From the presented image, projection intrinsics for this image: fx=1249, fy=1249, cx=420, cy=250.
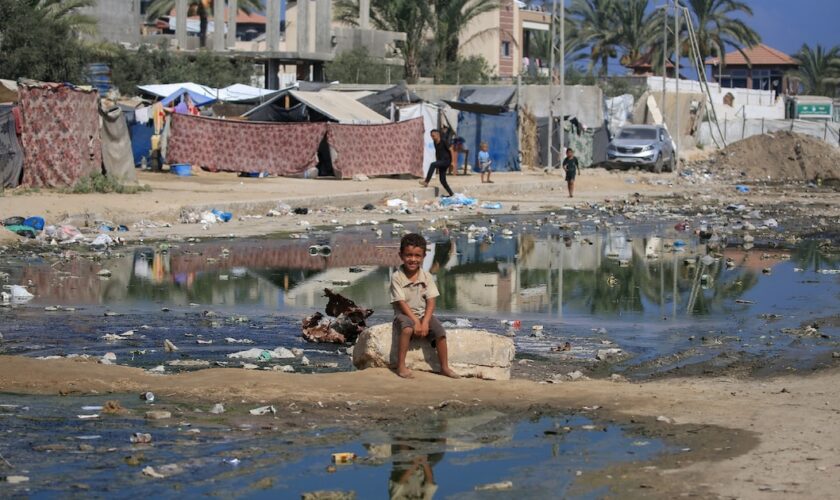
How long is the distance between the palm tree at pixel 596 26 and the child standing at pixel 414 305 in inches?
2736

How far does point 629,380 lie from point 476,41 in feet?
217

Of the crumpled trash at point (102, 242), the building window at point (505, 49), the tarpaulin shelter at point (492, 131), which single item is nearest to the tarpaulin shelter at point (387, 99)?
the tarpaulin shelter at point (492, 131)

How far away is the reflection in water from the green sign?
57.8 metres

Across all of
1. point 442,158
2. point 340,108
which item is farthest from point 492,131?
point 442,158

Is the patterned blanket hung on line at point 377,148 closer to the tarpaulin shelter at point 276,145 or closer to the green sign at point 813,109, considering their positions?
the tarpaulin shelter at point 276,145

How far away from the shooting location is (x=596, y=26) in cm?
7712

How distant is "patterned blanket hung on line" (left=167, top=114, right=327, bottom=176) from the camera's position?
29.9 m

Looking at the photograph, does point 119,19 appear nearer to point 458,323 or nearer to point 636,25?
point 636,25

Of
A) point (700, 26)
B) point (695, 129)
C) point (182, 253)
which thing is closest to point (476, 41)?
Answer: point (700, 26)

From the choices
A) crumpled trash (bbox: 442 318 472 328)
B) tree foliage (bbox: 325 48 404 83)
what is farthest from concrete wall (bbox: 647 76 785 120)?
crumpled trash (bbox: 442 318 472 328)

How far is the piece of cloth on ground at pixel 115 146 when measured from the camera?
24.2 meters

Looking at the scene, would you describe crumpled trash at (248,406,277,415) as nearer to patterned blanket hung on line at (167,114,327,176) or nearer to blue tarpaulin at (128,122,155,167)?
patterned blanket hung on line at (167,114,327,176)

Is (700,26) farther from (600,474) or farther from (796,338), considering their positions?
(600,474)

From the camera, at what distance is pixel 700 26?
2886 inches
